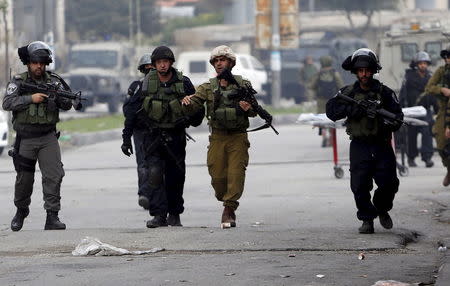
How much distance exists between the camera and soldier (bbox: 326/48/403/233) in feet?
40.3

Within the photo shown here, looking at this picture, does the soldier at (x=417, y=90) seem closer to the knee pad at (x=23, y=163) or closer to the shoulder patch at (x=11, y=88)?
the knee pad at (x=23, y=163)

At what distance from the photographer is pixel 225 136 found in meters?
13.0

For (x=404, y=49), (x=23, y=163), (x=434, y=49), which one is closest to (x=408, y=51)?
(x=404, y=49)

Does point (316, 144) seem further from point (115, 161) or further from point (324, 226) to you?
point (324, 226)

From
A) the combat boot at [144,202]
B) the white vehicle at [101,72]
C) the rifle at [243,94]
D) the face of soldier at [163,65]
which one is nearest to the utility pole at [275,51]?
the white vehicle at [101,72]

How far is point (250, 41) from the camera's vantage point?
6706cm

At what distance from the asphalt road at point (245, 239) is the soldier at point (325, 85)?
6.78 m

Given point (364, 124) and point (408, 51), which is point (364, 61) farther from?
point (408, 51)

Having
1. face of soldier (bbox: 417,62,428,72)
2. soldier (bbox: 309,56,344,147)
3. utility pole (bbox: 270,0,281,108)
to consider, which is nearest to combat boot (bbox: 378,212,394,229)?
face of soldier (bbox: 417,62,428,72)

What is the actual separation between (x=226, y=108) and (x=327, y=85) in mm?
14399

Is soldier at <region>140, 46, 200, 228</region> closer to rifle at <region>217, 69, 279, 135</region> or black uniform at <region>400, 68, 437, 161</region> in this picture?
rifle at <region>217, 69, 279, 135</region>

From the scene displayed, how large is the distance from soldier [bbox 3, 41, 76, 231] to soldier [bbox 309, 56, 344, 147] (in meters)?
13.9

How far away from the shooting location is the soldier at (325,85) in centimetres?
2695

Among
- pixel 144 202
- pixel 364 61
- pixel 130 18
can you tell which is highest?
pixel 364 61
